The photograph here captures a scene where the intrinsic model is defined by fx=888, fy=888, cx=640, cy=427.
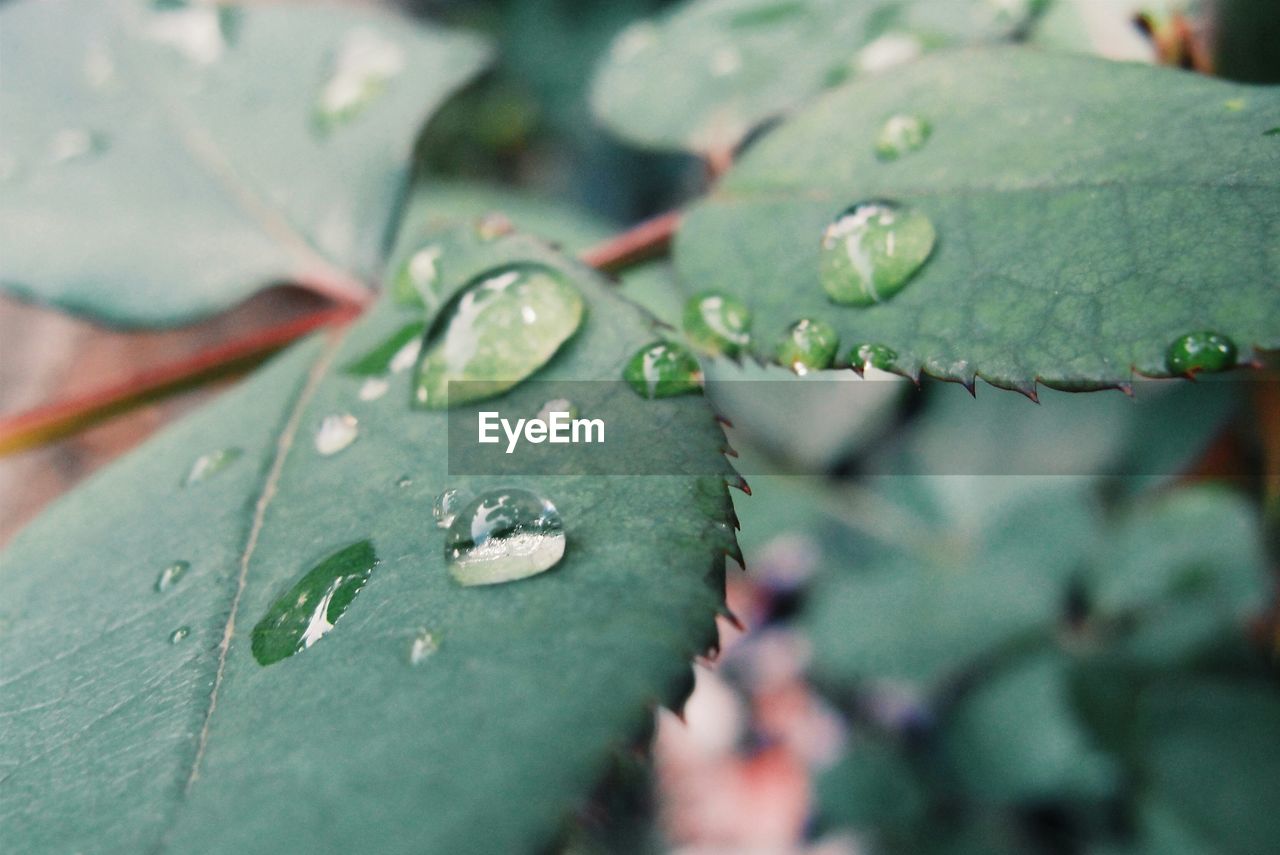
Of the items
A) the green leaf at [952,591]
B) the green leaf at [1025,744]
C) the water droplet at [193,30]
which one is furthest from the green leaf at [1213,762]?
the water droplet at [193,30]

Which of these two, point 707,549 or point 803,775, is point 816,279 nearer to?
point 707,549

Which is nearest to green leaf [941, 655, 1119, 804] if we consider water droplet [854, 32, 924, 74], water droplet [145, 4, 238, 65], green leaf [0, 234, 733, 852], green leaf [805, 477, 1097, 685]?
green leaf [805, 477, 1097, 685]

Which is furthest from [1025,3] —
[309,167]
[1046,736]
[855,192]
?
[1046,736]

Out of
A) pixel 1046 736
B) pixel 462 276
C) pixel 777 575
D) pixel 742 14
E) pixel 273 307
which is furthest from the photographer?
pixel 777 575

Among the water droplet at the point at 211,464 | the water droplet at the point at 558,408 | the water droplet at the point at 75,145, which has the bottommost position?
the water droplet at the point at 211,464

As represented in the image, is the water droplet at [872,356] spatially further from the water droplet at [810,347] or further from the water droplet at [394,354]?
the water droplet at [394,354]

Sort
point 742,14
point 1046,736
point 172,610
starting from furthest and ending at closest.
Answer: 1. point 1046,736
2. point 742,14
3. point 172,610
